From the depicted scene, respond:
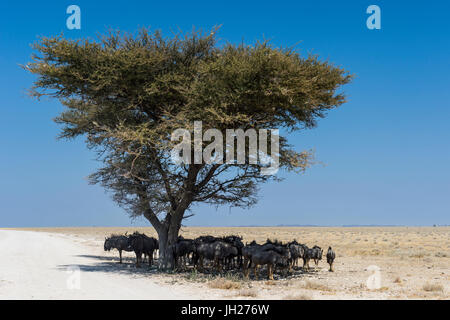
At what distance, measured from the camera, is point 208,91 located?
61.8ft

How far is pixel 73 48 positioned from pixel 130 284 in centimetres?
1044

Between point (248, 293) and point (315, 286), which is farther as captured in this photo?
point (315, 286)

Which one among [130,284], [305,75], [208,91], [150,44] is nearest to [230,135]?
[208,91]

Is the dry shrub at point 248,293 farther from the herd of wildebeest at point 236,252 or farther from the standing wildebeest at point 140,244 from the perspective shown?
the standing wildebeest at point 140,244

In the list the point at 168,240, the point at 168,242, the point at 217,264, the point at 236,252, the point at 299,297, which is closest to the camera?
the point at 299,297

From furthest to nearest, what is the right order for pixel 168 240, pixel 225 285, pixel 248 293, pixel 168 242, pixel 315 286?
pixel 168 240 < pixel 168 242 < pixel 315 286 < pixel 225 285 < pixel 248 293

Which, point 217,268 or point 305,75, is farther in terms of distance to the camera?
point 217,268

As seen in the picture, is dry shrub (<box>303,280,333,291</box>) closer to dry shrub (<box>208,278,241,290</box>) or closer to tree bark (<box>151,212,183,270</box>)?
dry shrub (<box>208,278,241,290</box>)

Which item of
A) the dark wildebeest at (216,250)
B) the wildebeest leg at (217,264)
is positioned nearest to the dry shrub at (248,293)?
the dark wildebeest at (216,250)

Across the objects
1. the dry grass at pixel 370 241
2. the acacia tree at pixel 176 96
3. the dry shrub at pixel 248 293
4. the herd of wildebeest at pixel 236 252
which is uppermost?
the acacia tree at pixel 176 96

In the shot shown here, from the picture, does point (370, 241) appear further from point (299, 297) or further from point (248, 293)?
point (299, 297)

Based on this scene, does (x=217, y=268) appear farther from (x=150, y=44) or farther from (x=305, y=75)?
(x=150, y=44)

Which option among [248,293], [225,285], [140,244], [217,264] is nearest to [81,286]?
[225,285]

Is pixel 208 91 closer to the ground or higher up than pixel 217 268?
higher up
